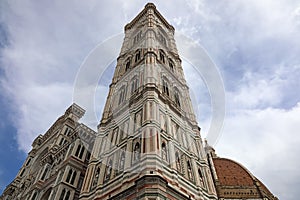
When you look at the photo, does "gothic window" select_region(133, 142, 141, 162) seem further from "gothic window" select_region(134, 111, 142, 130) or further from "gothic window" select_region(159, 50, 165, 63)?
"gothic window" select_region(159, 50, 165, 63)

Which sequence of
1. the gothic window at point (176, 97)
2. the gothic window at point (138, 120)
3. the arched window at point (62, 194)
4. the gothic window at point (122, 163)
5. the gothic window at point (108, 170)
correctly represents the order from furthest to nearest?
the gothic window at point (176, 97)
the arched window at point (62, 194)
the gothic window at point (138, 120)
the gothic window at point (108, 170)
the gothic window at point (122, 163)

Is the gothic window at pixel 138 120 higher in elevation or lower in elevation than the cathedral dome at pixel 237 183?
lower

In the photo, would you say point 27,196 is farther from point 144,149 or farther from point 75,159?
point 144,149

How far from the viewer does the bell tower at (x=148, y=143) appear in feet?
46.5

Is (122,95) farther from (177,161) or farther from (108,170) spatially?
(177,161)

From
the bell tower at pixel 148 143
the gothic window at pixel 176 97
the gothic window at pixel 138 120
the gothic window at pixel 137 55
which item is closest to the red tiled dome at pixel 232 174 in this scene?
the bell tower at pixel 148 143

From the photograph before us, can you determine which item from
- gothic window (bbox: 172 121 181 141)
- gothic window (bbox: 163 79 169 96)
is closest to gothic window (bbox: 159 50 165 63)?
gothic window (bbox: 163 79 169 96)

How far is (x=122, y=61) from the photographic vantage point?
108ft

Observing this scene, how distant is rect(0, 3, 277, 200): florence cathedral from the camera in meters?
14.8

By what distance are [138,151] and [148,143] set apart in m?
1.08

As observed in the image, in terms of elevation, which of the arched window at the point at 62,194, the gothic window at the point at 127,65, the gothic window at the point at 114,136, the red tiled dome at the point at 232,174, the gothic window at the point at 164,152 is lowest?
the arched window at the point at 62,194

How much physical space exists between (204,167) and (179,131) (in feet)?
11.4

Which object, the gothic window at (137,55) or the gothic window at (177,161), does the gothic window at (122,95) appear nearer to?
the gothic window at (137,55)

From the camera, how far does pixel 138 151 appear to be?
16.2 m
